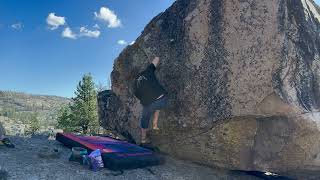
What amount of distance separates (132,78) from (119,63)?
76 cm

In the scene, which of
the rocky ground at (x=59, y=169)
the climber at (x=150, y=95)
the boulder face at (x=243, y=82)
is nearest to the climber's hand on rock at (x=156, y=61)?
the climber at (x=150, y=95)

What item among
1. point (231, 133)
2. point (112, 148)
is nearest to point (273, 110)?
point (231, 133)

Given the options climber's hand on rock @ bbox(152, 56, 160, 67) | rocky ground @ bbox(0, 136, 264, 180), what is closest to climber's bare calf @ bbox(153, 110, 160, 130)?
rocky ground @ bbox(0, 136, 264, 180)

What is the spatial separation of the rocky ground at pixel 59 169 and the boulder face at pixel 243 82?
457 millimetres

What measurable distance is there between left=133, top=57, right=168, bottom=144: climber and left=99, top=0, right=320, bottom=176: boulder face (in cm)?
21

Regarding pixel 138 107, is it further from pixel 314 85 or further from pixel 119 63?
pixel 314 85

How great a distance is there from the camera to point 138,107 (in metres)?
12.4

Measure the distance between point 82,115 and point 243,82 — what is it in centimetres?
4321

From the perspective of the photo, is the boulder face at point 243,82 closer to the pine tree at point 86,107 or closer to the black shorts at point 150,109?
the black shorts at point 150,109

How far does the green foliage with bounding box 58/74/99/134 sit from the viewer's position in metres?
50.4

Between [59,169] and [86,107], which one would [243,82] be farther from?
[86,107]

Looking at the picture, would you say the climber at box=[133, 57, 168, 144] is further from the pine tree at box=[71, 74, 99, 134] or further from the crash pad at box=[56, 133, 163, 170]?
A: the pine tree at box=[71, 74, 99, 134]

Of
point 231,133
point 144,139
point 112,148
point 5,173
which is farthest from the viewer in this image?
point 144,139

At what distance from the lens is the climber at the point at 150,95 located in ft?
38.3
